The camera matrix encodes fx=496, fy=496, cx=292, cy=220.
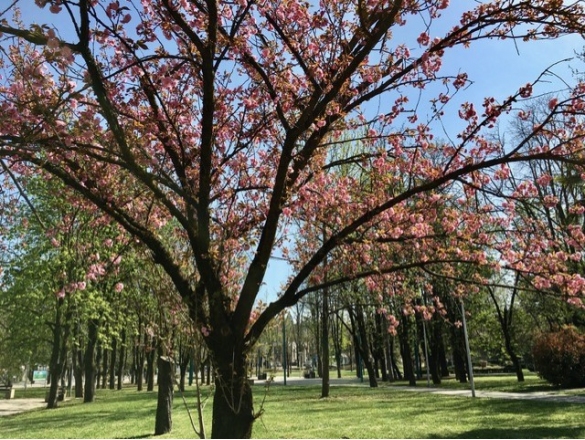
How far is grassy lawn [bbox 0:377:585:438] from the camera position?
9.41 metres

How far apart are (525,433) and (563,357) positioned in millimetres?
11083

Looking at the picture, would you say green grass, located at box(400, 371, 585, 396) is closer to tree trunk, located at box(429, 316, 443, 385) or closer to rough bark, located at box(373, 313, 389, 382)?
tree trunk, located at box(429, 316, 443, 385)

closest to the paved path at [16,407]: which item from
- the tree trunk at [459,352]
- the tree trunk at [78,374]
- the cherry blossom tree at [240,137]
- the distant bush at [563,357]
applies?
the tree trunk at [78,374]

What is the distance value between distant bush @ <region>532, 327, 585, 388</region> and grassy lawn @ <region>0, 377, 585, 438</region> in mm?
4731

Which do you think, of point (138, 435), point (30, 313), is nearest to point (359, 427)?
point (138, 435)

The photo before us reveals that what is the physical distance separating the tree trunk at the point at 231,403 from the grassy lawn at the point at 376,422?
7.12 ft

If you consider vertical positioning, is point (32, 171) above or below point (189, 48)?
below

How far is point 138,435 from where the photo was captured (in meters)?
10.7

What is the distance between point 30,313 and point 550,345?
72.0 feet

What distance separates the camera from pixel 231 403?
18.3 ft

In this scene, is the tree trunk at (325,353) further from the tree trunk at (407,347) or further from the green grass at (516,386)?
the tree trunk at (407,347)

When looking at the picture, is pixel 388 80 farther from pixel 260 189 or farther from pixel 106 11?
pixel 106 11

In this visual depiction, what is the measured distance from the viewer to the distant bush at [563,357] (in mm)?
17891

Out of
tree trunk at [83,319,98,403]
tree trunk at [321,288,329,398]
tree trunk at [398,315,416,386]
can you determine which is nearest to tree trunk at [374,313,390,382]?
tree trunk at [398,315,416,386]
